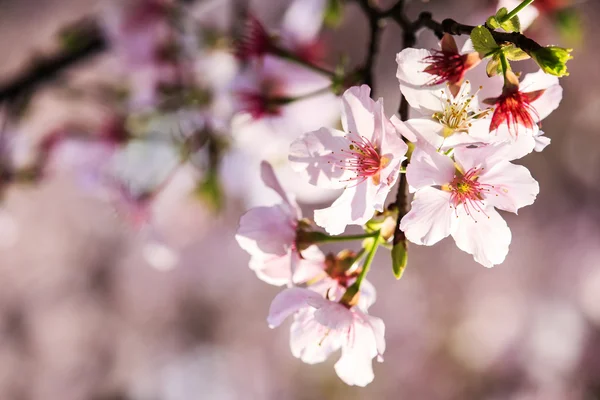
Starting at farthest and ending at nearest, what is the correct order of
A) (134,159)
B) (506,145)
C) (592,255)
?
(592,255)
(134,159)
(506,145)

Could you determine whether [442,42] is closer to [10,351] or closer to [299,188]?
[299,188]

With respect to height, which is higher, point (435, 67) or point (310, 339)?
point (435, 67)

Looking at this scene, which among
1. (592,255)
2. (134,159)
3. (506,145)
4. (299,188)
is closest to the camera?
(506,145)

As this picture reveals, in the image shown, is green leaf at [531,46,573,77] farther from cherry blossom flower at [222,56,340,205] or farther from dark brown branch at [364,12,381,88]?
cherry blossom flower at [222,56,340,205]

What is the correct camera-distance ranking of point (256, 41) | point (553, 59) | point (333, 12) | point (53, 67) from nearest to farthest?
point (553, 59) → point (256, 41) → point (333, 12) → point (53, 67)

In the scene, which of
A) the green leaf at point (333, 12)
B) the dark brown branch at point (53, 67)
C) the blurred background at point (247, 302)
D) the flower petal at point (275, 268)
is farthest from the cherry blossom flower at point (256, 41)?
the blurred background at point (247, 302)

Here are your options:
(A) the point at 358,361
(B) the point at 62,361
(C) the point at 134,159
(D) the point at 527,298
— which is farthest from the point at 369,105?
(B) the point at 62,361

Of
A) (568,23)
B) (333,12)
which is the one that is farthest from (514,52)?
(568,23)

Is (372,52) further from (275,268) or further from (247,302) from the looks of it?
(247,302)
